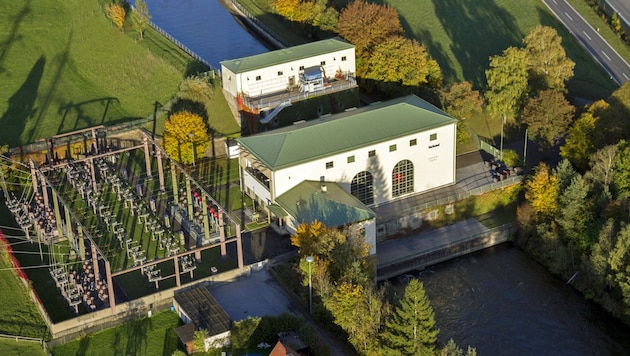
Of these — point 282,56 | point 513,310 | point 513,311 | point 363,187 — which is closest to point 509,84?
point 363,187

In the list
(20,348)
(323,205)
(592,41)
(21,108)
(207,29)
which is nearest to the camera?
(20,348)

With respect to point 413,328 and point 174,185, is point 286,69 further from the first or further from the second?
point 413,328

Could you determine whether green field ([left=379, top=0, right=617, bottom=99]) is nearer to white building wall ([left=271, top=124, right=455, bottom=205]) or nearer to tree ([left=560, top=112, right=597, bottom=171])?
tree ([left=560, top=112, right=597, bottom=171])

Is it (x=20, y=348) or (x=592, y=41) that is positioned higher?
(x=20, y=348)

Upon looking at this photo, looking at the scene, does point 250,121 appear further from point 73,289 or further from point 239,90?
point 73,289

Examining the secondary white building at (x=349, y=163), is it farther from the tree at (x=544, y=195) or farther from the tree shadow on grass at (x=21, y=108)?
the tree shadow on grass at (x=21, y=108)

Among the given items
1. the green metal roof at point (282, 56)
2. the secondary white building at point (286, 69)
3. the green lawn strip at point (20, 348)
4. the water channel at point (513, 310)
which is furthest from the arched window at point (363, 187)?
the green lawn strip at point (20, 348)

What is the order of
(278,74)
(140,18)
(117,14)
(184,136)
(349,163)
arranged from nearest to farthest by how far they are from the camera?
(349,163), (184,136), (278,74), (140,18), (117,14)
